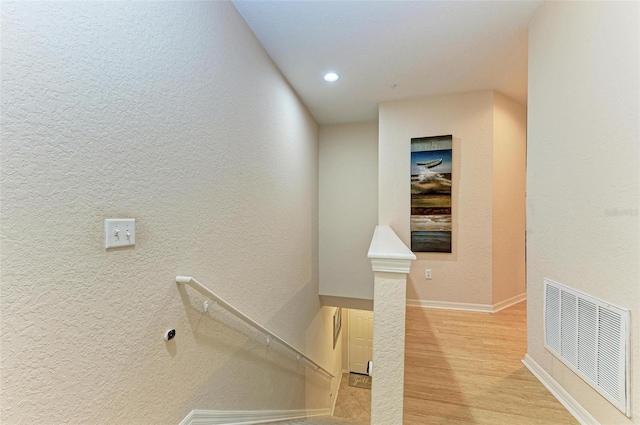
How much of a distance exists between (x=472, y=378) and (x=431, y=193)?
1940 millimetres

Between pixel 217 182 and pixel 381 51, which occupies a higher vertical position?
pixel 381 51

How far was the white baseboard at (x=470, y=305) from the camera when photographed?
2.96m

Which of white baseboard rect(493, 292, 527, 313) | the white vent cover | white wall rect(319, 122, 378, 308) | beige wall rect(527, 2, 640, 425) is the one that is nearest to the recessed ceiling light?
white wall rect(319, 122, 378, 308)

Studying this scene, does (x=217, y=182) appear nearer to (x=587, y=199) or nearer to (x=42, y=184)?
(x=42, y=184)

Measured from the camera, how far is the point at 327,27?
200 centimetres

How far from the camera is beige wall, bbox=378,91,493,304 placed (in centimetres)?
300

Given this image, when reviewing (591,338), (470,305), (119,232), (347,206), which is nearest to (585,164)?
(591,338)

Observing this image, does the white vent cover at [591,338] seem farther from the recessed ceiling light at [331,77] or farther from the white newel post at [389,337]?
the recessed ceiling light at [331,77]

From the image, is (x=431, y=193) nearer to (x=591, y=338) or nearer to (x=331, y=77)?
(x=331, y=77)

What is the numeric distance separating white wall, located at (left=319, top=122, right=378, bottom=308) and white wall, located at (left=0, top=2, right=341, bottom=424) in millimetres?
2167

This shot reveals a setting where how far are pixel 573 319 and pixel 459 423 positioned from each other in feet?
2.83

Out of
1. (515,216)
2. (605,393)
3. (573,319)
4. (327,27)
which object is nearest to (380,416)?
(605,393)

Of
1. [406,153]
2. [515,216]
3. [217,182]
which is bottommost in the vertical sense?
[515,216]

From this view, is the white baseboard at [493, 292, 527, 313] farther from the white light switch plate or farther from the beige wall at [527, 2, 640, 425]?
the white light switch plate
